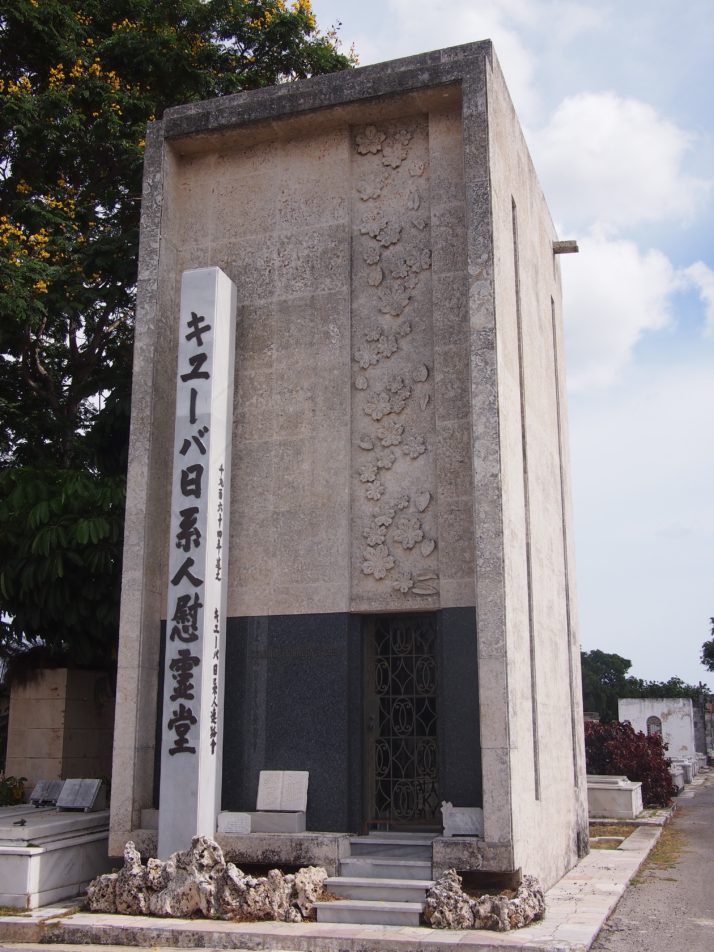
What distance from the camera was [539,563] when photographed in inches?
468

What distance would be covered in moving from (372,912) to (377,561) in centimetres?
354

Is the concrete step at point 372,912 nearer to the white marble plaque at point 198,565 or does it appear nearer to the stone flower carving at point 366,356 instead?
the white marble plaque at point 198,565

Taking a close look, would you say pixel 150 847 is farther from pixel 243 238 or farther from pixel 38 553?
pixel 243 238

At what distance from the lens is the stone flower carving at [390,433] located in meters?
10.9

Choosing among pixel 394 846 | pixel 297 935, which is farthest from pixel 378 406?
pixel 297 935

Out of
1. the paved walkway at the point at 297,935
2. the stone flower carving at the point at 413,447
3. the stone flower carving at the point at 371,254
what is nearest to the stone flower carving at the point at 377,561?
the stone flower carving at the point at 413,447

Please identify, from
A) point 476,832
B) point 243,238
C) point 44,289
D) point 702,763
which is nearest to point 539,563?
point 476,832


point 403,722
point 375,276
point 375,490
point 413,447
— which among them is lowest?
point 403,722

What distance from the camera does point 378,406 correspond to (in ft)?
36.0

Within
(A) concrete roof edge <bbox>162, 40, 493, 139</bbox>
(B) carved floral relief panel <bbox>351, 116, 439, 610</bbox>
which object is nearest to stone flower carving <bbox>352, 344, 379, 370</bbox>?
(B) carved floral relief panel <bbox>351, 116, 439, 610</bbox>

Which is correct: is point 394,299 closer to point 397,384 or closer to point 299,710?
point 397,384

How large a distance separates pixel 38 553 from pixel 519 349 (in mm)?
7008

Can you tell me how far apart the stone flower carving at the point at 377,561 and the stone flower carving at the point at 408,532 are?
0.20 meters

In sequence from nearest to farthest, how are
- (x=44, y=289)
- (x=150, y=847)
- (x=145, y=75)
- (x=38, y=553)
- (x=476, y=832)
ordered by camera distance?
(x=476, y=832), (x=150, y=847), (x=38, y=553), (x=44, y=289), (x=145, y=75)
